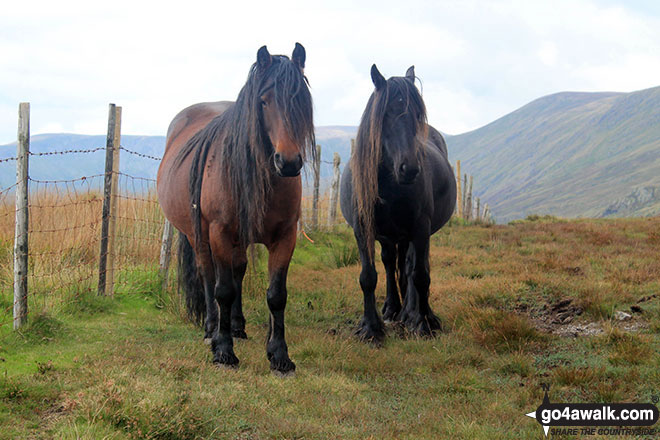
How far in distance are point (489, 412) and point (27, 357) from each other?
141 inches

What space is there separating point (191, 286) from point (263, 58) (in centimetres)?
284

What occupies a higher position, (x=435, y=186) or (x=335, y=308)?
(x=435, y=186)

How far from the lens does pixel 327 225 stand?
1277cm

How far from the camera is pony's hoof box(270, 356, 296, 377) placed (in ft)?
13.3

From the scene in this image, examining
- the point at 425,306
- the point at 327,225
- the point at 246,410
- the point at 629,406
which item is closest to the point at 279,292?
the point at 246,410

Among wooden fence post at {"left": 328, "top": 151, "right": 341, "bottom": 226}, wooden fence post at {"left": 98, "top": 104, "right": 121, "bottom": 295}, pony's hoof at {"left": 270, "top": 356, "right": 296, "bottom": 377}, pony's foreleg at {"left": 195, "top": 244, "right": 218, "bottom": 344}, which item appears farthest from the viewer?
wooden fence post at {"left": 328, "top": 151, "right": 341, "bottom": 226}

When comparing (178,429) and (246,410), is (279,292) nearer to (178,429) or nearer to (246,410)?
(246,410)

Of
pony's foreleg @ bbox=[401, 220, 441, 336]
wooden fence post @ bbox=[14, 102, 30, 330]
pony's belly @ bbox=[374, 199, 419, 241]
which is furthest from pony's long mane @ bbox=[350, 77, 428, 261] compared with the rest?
wooden fence post @ bbox=[14, 102, 30, 330]

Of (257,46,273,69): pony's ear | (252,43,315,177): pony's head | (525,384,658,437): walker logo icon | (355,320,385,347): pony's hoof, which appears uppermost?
(257,46,273,69): pony's ear

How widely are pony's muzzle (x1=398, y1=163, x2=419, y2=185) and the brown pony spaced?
93cm

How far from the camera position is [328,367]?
14.2ft

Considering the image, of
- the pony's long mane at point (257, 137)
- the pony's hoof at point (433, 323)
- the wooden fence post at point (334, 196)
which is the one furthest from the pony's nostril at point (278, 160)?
the wooden fence post at point (334, 196)

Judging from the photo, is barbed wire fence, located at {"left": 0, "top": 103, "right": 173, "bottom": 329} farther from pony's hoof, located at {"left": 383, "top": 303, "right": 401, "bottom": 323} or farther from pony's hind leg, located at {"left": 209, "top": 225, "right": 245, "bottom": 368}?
pony's hoof, located at {"left": 383, "top": 303, "right": 401, "bottom": 323}

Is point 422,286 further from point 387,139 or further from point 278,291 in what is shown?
point 278,291
